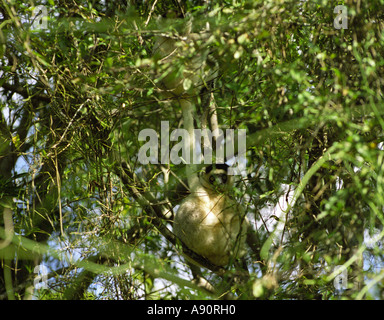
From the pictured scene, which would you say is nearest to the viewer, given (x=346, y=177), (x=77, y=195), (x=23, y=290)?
(x=346, y=177)

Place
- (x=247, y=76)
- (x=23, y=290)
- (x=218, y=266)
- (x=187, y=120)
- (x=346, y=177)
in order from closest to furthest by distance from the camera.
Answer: (x=346, y=177) < (x=247, y=76) < (x=218, y=266) < (x=187, y=120) < (x=23, y=290)

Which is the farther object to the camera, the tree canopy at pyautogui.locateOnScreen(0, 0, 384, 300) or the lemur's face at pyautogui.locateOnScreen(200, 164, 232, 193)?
the lemur's face at pyautogui.locateOnScreen(200, 164, 232, 193)

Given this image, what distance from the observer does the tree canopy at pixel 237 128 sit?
9.61 feet

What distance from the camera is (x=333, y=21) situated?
126 inches

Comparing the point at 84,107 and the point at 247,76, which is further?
the point at 84,107

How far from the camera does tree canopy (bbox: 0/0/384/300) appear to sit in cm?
293

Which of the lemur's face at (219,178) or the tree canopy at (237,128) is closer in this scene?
the tree canopy at (237,128)

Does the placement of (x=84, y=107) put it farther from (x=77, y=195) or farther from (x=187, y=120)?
(x=77, y=195)

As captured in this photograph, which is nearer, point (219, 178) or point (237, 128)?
point (237, 128)

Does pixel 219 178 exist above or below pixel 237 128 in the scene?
below

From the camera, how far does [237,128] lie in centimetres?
357
